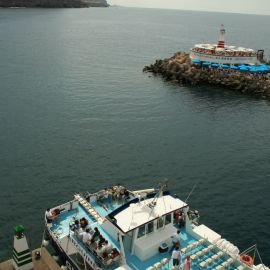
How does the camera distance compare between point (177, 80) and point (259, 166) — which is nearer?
point (259, 166)

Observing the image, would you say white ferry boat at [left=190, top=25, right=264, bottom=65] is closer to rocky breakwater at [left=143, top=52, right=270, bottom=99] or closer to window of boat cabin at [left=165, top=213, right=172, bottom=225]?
rocky breakwater at [left=143, top=52, right=270, bottom=99]

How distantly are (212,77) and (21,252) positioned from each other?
76293 millimetres

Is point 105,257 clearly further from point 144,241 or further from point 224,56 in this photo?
point 224,56

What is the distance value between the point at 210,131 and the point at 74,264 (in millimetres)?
40945

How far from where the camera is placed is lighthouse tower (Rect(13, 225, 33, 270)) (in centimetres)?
2466

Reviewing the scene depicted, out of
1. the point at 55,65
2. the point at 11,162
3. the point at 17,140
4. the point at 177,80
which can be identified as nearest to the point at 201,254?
the point at 11,162

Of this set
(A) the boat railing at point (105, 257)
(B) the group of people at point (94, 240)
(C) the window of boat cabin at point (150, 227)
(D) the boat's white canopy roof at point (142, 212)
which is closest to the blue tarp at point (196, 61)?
(D) the boat's white canopy roof at point (142, 212)

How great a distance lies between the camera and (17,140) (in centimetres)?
5353

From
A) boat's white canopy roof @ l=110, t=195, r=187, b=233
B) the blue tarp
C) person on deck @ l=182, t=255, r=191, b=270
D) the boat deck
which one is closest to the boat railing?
the boat deck

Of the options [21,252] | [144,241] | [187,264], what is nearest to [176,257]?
[187,264]

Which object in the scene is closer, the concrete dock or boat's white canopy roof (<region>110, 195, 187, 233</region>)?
boat's white canopy roof (<region>110, 195, 187, 233</region>)

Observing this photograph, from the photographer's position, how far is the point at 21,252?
2497 cm

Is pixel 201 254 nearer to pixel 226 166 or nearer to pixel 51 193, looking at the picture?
pixel 51 193

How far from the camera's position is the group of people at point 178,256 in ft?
73.9
